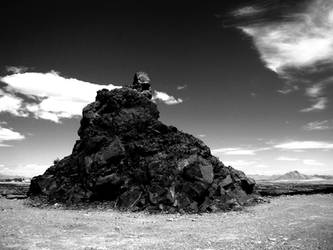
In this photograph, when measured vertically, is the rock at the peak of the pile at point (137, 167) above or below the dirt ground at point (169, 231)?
above

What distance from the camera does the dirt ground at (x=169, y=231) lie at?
50.5 ft

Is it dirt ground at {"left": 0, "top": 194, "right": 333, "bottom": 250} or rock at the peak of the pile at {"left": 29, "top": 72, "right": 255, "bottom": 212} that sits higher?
rock at the peak of the pile at {"left": 29, "top": 72, "right": 255, "bottom": 212}

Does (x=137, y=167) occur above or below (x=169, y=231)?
above

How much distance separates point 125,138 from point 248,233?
22.9 meters

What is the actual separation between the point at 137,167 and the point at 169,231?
16.5m

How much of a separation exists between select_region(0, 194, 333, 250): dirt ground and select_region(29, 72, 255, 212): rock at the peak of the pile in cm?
409

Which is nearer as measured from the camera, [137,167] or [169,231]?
[169,231]

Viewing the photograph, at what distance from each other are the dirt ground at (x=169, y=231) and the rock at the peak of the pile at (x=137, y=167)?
4091 millimetres

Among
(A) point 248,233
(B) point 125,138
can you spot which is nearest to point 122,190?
(B) point 125,138

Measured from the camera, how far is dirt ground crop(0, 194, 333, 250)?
15391 millimetres

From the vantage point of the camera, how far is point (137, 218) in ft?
84.8

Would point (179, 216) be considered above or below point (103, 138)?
below

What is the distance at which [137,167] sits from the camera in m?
35.8

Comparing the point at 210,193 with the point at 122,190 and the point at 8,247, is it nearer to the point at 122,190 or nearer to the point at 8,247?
the point at 122,190
